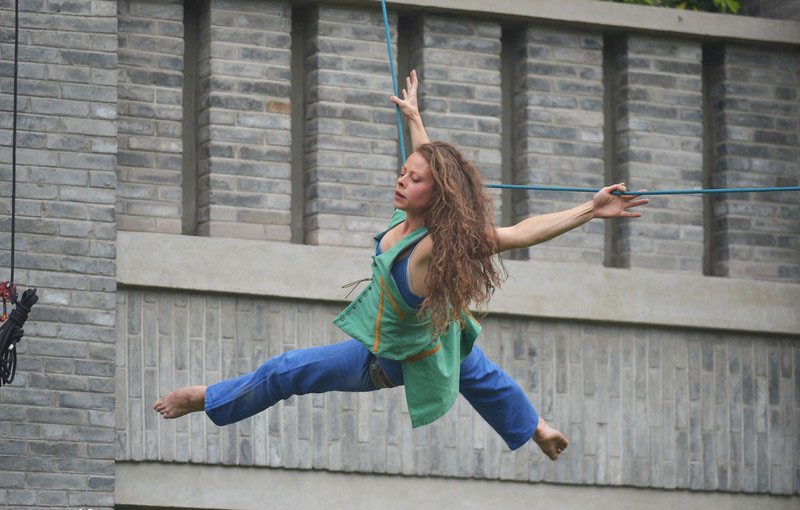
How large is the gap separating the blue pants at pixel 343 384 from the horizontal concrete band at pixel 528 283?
8.88ft

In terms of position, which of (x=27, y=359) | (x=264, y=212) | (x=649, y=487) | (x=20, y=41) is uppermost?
(x=20, y=41)

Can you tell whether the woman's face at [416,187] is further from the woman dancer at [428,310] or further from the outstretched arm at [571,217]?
the outstretched arm at [571,217]

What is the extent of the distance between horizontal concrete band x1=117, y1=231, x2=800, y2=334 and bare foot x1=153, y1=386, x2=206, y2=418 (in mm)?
2385

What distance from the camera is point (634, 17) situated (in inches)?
481

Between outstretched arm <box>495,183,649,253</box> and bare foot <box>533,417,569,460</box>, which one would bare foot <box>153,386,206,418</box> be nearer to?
bare foot <box>533,417,569,460</box>

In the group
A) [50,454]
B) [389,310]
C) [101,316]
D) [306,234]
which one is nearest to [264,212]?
[306,234]

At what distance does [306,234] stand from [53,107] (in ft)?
5.86

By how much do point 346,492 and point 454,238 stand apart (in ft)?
13.2

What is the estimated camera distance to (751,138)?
1255 centimetres

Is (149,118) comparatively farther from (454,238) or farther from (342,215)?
(454,238)

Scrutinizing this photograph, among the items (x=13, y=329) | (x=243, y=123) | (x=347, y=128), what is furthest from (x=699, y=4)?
(x=13, y=329)

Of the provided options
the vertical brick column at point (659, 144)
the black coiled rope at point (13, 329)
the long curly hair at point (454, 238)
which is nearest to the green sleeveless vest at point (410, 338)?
the long curly hair at point (454, 238)

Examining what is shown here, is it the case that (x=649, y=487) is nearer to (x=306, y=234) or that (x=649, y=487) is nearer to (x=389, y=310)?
(x=306, y=234)

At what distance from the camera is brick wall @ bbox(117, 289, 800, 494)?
35.8ft
